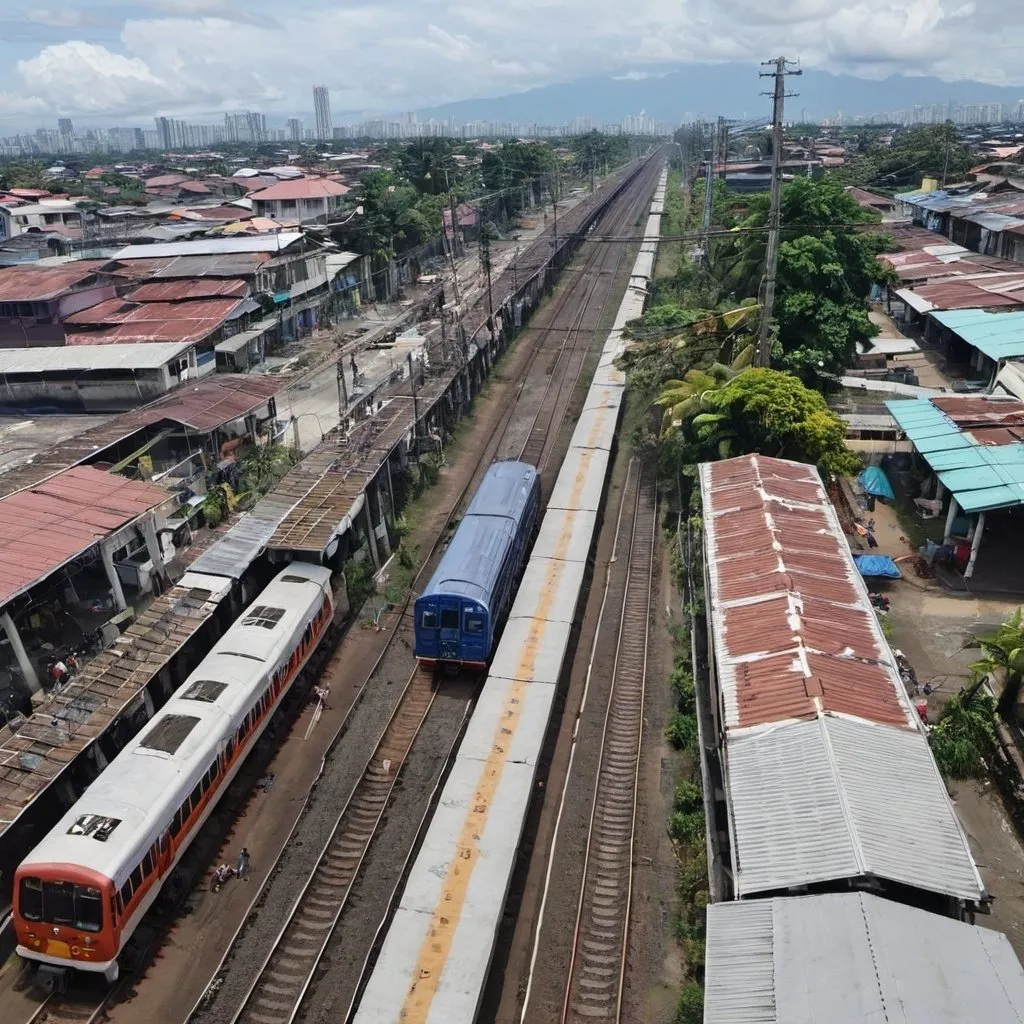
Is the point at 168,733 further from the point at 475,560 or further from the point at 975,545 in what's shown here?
the point at 975,545

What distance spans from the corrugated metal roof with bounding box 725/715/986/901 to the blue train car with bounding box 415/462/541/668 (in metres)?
7.18

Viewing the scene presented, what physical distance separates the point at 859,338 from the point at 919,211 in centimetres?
4059

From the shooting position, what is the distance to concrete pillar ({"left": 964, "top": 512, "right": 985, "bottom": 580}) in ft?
73.0

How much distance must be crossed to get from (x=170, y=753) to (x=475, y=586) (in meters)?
7.51

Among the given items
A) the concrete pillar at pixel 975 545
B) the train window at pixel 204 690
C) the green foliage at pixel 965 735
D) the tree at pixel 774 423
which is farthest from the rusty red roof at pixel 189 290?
the green foliage at pixel 965 735

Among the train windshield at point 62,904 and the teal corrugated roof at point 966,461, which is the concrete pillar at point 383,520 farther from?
the teal corrugated roof at point 966,461

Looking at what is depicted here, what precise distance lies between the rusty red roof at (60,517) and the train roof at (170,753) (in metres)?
3.83

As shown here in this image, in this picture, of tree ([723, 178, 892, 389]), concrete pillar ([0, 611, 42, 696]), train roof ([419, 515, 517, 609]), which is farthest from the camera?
tree ([723, 178, 892, 389])

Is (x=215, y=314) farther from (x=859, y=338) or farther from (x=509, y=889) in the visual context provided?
(x=509, y=889)

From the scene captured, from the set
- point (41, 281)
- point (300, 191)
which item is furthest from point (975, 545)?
point (300, 191)

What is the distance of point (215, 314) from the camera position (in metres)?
37.2

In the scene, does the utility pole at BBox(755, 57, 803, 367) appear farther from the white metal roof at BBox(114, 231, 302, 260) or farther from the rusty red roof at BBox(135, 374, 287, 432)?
the white metal roof at BBox(114, 231, 302, 260)

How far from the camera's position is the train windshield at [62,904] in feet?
41.1

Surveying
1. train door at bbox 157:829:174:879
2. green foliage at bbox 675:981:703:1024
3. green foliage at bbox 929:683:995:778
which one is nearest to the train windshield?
train door at bbox 157:829:174:879
